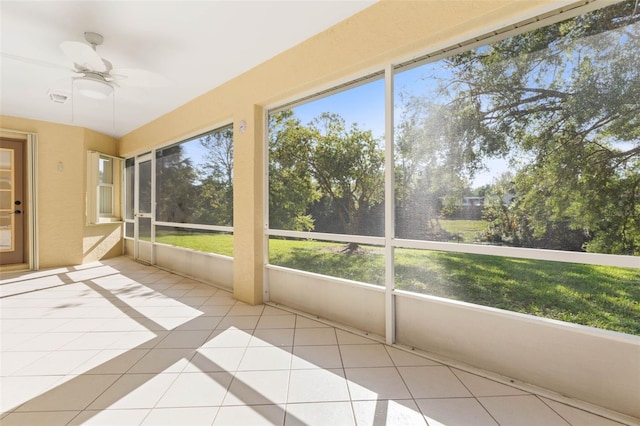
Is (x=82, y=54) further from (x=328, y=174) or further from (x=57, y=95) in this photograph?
(x=328, y=174)

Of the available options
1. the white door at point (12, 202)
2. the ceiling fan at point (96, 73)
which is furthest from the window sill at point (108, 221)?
Result: the ceiling fan at point (96, 73)

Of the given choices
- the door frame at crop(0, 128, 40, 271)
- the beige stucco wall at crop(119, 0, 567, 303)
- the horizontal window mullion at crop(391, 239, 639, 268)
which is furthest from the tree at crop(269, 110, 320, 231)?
the door frame at crop(0, 128, 40, 271)

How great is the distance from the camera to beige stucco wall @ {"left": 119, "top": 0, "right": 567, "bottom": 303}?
1.83 m

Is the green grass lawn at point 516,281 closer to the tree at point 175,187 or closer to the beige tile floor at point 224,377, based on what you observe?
the beige tile floor at point 224,377

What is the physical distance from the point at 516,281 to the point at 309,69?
2374 millimetres

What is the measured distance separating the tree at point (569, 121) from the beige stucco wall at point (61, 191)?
6385mm

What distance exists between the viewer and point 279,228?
3.21 meters

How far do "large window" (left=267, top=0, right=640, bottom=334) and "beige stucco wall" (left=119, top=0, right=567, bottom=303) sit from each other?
0.57ft

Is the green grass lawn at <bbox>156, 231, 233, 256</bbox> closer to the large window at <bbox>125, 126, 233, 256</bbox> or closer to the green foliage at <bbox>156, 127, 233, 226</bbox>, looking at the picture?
the large window at <bbox>125, 126, 233, 256</bbox>

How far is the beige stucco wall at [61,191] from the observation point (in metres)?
4.85

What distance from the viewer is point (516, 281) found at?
1.85 meters

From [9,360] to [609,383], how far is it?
386 cm

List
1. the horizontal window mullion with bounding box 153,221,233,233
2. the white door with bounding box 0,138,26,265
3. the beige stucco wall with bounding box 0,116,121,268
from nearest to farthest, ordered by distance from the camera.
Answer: the horizontal window mullion with bounding box 153,221,233,233 < the white door with bounding box 0,138,26,265 < the beige stucco wall with bounding box 0,116,121,268

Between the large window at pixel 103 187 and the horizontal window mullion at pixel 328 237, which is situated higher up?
the large window at pixel 103 187
